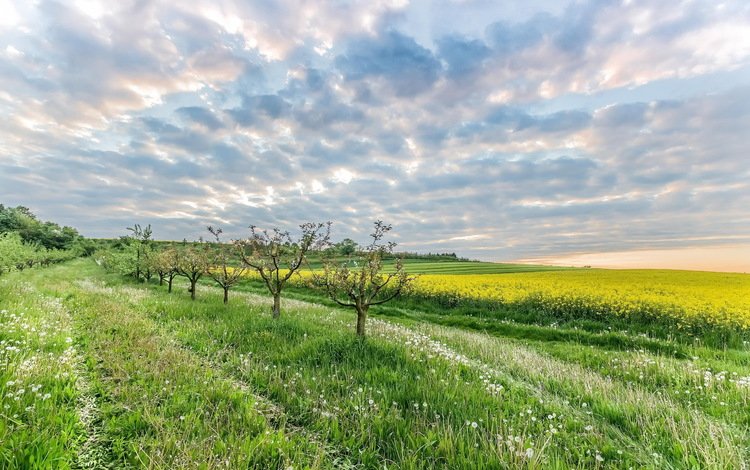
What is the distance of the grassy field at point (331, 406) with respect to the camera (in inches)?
176

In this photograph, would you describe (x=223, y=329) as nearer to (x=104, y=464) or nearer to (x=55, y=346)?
(x=55, y=346)

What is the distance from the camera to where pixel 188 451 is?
14.3ft

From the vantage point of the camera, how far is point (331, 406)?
591cm

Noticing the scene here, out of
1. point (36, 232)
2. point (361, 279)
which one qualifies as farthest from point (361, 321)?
point (36, 232)

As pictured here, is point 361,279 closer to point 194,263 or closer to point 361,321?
point 361,321

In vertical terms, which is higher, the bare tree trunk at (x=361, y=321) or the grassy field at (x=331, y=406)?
the bare tree trunk at (x=361, y=321)

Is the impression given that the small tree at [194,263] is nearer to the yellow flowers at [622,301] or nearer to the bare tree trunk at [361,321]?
the bare tree trunk at [361,321]

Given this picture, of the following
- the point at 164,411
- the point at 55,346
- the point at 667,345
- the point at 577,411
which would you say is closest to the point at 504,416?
the point at 577,411

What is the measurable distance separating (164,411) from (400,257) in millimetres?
7878

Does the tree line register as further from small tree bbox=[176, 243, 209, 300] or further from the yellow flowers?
the yellow flowers

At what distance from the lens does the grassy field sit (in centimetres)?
447

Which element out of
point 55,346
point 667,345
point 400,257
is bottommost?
point 667,345

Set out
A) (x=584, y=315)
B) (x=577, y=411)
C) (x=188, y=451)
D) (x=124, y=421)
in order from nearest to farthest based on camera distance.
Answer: (x=188, y=451)
(x=124, y=421)
(x=577, y=411)
(x=584, y=315)

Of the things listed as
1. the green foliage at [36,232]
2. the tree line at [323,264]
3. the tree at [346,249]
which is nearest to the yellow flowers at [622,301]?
the tree line at [323,264]
